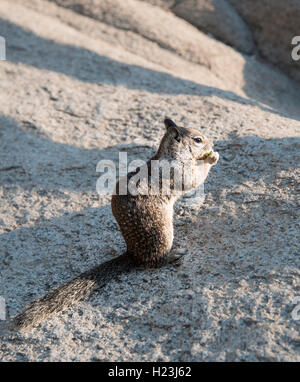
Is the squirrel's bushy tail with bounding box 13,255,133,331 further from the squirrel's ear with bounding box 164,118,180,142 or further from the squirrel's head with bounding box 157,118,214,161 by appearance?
the squirrel's ear with bounding box 164,118,180,142

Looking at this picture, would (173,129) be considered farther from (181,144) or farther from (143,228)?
(143,228)

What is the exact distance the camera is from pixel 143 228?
12.1ft

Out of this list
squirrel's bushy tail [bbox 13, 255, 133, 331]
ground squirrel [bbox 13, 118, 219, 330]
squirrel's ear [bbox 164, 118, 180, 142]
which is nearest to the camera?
squirrel's bushy tail [bbox 13, 255, 133, 331]

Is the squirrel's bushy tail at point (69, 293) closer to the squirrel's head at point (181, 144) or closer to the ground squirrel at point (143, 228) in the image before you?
the ground squirrel at point (143, 228)

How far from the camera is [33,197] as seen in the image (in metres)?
5.20

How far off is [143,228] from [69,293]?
0.81 meters

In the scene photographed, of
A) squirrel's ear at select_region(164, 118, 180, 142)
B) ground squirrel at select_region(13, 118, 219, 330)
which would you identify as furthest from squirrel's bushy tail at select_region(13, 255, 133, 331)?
squirrel's ear at select_region(164, 118, 180, 142)

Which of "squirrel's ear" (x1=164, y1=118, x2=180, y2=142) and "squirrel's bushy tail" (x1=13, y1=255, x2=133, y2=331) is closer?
"squirrel's bushy tail" (x1=13, y1=255, x2=133, y2=331)

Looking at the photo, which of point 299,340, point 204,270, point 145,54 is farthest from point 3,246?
point 145,54

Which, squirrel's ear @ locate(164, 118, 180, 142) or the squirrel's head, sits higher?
squirrel's ear @ locate(164, 118, 180, 142)

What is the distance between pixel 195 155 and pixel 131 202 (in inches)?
32.9

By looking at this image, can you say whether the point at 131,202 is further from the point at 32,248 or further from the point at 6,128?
the point at 6,128

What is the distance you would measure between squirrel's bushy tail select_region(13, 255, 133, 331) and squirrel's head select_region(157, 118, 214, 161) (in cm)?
103

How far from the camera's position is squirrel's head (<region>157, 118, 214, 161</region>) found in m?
3.99
